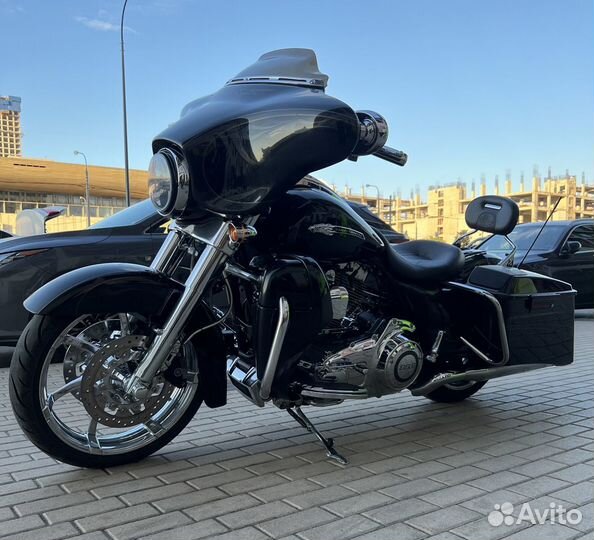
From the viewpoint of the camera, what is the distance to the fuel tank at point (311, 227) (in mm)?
3027

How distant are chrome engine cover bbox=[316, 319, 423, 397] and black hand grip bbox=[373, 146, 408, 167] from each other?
89 cm

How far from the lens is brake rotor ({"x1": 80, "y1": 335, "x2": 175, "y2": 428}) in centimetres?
285

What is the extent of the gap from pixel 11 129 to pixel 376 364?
109m

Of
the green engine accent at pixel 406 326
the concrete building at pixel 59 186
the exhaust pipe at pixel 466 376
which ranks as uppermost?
the concrete building at pixel 59 186

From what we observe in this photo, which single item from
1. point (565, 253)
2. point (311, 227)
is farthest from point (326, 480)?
point (565, 253)

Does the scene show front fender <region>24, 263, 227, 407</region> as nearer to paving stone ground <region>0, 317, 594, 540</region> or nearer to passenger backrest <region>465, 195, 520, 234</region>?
paving stone ground <region>0, 317, 594, 540</region>

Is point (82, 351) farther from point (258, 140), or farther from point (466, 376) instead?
point (466, 376)

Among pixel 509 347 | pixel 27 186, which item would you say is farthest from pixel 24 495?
pixel 27 186

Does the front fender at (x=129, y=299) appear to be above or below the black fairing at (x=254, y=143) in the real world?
below

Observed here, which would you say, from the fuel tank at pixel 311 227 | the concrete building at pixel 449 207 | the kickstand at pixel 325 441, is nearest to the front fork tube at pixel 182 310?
the fuel tank at pixel 311 227

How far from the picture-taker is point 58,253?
553 cm

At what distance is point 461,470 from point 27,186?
64814 mm

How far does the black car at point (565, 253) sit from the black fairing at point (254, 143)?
7.04m

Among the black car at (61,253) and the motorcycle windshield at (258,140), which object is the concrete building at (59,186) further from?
the motorcycle windshield at (258,140)
